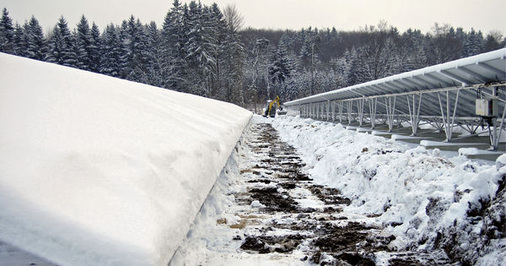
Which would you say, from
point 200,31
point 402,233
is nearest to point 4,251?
point 402,233

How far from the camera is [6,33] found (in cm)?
4559

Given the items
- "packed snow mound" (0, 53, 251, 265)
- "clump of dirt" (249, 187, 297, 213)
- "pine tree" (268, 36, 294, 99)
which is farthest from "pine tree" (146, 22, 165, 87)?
"packed snow mound" (0, 53, 251, 265)

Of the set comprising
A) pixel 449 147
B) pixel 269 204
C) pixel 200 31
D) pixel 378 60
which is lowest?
pixel 269 204

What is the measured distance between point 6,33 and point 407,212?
2312 inches

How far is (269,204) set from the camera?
16.5ft

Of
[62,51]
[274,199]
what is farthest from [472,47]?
[274,199]

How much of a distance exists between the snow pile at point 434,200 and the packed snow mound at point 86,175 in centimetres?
239

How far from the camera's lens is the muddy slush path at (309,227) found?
3029mm

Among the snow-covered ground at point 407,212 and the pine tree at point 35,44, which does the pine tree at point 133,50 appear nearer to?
the pine tree at point 35,44

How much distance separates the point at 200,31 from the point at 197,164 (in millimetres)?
41397

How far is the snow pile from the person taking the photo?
2680mm

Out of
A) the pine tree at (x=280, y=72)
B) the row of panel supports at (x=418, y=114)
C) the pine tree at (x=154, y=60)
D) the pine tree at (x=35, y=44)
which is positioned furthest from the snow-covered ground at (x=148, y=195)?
the pine tree at (x=280, y=72)

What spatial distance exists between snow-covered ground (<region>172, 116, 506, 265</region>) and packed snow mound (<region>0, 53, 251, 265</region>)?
0.77m

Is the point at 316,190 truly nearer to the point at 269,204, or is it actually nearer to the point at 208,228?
the point at 269,204
